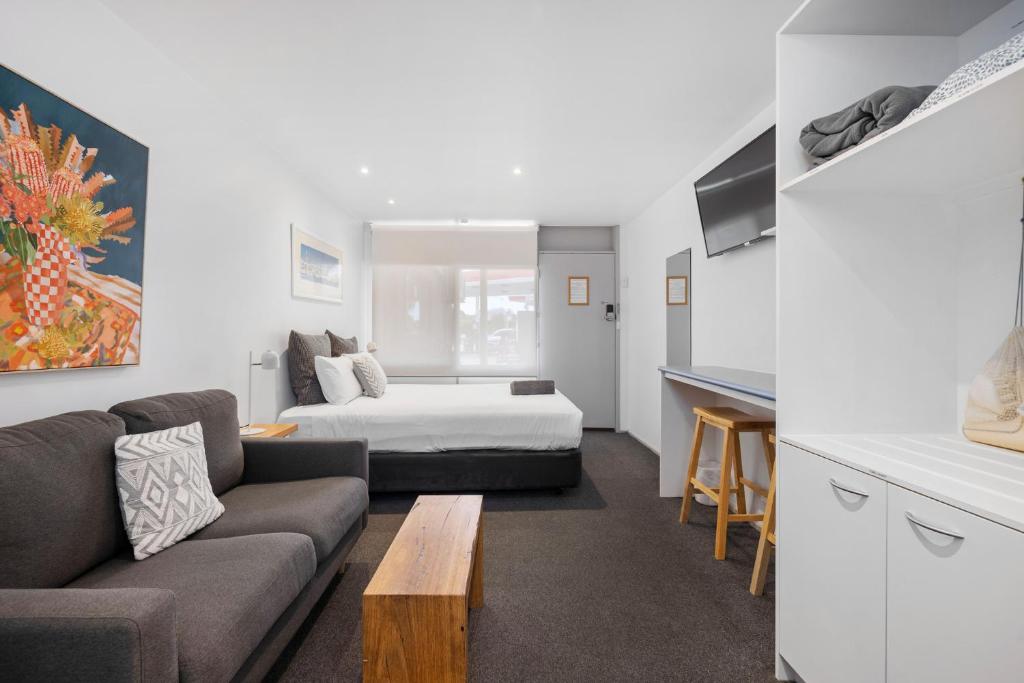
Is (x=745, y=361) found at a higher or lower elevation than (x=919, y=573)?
higher

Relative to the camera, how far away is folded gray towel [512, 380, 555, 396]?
391cm

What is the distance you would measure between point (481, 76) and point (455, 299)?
11.3 feet

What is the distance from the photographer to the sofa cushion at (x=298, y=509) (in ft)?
5.68

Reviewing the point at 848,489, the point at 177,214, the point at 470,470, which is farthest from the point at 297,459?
the point at 848,489

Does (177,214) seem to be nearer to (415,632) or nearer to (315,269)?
(315,269)

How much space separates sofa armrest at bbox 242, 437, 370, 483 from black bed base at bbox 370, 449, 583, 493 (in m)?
0.88

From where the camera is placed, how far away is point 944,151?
1212 millimetres

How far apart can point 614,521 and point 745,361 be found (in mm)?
1386

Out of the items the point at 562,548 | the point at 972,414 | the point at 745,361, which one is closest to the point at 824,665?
the point at 972,414

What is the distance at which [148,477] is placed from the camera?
1.56m

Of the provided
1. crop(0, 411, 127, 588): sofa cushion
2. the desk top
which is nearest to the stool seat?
the desk top

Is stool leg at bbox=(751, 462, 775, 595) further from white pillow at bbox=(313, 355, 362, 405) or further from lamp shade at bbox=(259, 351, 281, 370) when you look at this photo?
lamp shade at bbox=(259, 351, 281, 370)

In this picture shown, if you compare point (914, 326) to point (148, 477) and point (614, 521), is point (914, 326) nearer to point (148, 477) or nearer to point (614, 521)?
point (614, 521)

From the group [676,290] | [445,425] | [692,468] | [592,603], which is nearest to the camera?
[592,603]
